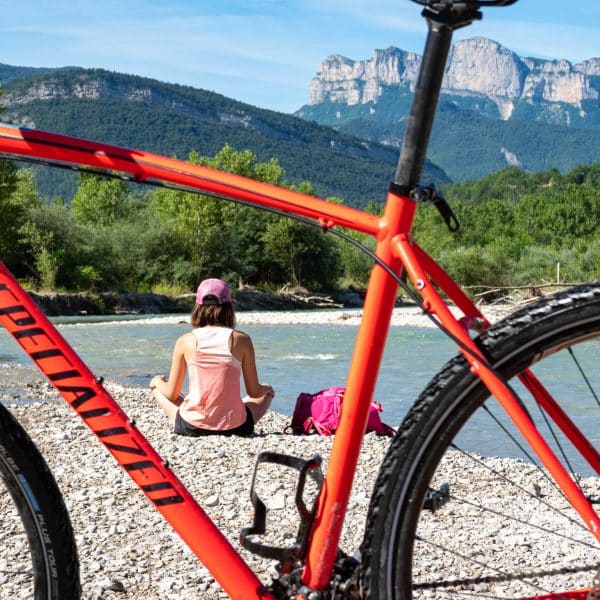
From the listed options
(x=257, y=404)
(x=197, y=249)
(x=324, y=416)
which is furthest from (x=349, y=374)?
(x=197, y=249)

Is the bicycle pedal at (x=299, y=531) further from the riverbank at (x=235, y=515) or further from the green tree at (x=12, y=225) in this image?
the green tree at (x=12, y=225)

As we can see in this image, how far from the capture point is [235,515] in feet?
14.6

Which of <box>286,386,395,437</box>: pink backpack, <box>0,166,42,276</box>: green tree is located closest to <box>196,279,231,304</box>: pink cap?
<box>286,386,395,437</box>: pink backpack

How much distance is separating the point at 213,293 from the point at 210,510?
1.94 m

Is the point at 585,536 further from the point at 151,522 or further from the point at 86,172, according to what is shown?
the point at 86,172

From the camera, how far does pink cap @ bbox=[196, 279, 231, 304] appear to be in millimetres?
6113

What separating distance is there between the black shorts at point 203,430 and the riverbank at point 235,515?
0.31 feet

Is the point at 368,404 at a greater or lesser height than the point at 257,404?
greater

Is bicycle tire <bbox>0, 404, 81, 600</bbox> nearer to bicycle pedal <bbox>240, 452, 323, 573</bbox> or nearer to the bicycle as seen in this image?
the bicycle

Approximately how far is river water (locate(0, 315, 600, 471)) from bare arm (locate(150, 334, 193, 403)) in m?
2.11

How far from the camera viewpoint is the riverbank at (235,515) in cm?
336

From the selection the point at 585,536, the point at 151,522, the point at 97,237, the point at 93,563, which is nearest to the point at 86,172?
the point at 93,563

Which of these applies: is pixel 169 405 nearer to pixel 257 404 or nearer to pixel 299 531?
pixel 257 404

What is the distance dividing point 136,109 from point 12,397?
19041 cm
